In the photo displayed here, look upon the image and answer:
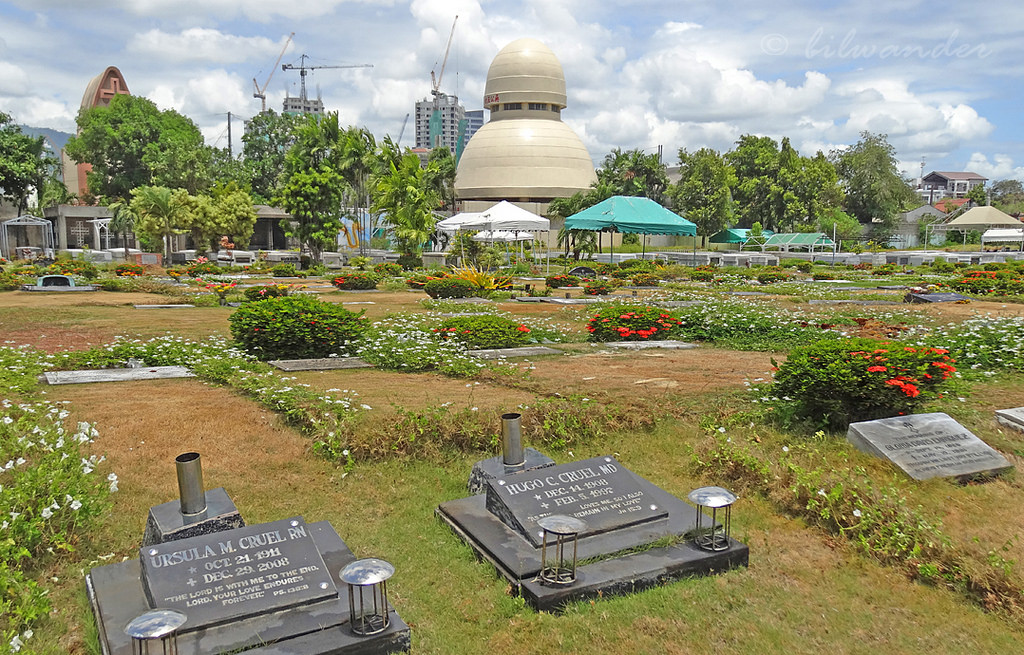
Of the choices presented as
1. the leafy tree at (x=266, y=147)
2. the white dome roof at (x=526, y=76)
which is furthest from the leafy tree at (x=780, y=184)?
the leafy tree at (x=266, y=147)

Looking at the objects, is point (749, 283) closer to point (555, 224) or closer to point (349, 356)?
point (349, 356)

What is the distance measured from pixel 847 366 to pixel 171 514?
5084mm

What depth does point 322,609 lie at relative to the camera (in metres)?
3.66

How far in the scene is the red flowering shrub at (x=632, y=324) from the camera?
11.7 m

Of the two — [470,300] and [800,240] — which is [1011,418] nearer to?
[470,300]

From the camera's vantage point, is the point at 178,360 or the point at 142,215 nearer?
the point at 178,360

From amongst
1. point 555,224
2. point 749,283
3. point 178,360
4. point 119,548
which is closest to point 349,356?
point 178,360

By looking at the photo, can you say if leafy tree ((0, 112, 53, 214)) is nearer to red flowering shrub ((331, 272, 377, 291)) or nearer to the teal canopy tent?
red flowering shrub ((331, 272, 377, 291))

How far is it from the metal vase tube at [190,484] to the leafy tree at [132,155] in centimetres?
4882

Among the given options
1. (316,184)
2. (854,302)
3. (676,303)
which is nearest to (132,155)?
(316,184)

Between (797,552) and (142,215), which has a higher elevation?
(142,215)

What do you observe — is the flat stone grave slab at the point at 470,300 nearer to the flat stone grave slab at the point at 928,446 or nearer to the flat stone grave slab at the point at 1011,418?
the flat stone grave slab at the point at 1011,418

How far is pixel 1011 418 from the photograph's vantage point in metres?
6.43

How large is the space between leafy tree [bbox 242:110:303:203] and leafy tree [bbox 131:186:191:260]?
16.5 meters
